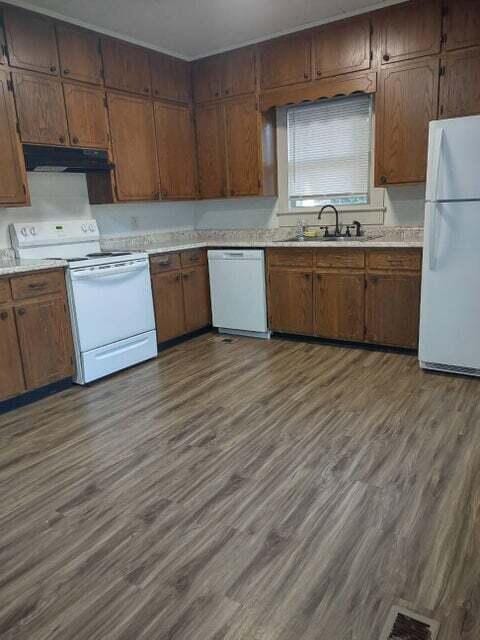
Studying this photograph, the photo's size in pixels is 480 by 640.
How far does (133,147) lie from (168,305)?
1.44 m

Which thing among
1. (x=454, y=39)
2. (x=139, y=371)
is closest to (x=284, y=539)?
(x=139, y=371)

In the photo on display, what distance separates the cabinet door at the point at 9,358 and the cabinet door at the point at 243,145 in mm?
2541

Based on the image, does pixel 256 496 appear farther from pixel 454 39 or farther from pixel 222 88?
pixel 222 88

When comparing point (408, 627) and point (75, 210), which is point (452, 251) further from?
point (75, 210)

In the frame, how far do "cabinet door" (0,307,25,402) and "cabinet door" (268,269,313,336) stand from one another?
2.21 meters

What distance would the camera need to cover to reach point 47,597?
161 cm

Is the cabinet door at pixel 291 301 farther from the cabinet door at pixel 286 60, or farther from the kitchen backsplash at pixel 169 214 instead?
the cabinet door at pixel 286 60

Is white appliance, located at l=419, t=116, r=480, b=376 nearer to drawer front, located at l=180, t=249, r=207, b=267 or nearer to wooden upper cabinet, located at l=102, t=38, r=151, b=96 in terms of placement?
drawer front, located at l=180, t=249, r=207, b=267

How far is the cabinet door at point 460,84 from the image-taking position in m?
3.37

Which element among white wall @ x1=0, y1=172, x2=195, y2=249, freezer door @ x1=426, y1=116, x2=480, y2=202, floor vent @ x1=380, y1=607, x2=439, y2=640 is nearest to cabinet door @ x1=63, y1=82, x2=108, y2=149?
white wall @ x1=0, y1=172, x2=195, y2=249

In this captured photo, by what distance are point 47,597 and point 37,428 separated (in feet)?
4.78

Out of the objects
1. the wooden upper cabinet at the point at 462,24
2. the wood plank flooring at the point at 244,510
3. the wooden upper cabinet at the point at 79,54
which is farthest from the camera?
the wooden upper cabinet at the point at 79,54

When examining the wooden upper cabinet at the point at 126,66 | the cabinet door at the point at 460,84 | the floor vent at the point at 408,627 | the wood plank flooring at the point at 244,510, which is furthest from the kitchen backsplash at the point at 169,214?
the floor vent at the point at 408,627

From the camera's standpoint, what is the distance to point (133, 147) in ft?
13.8
